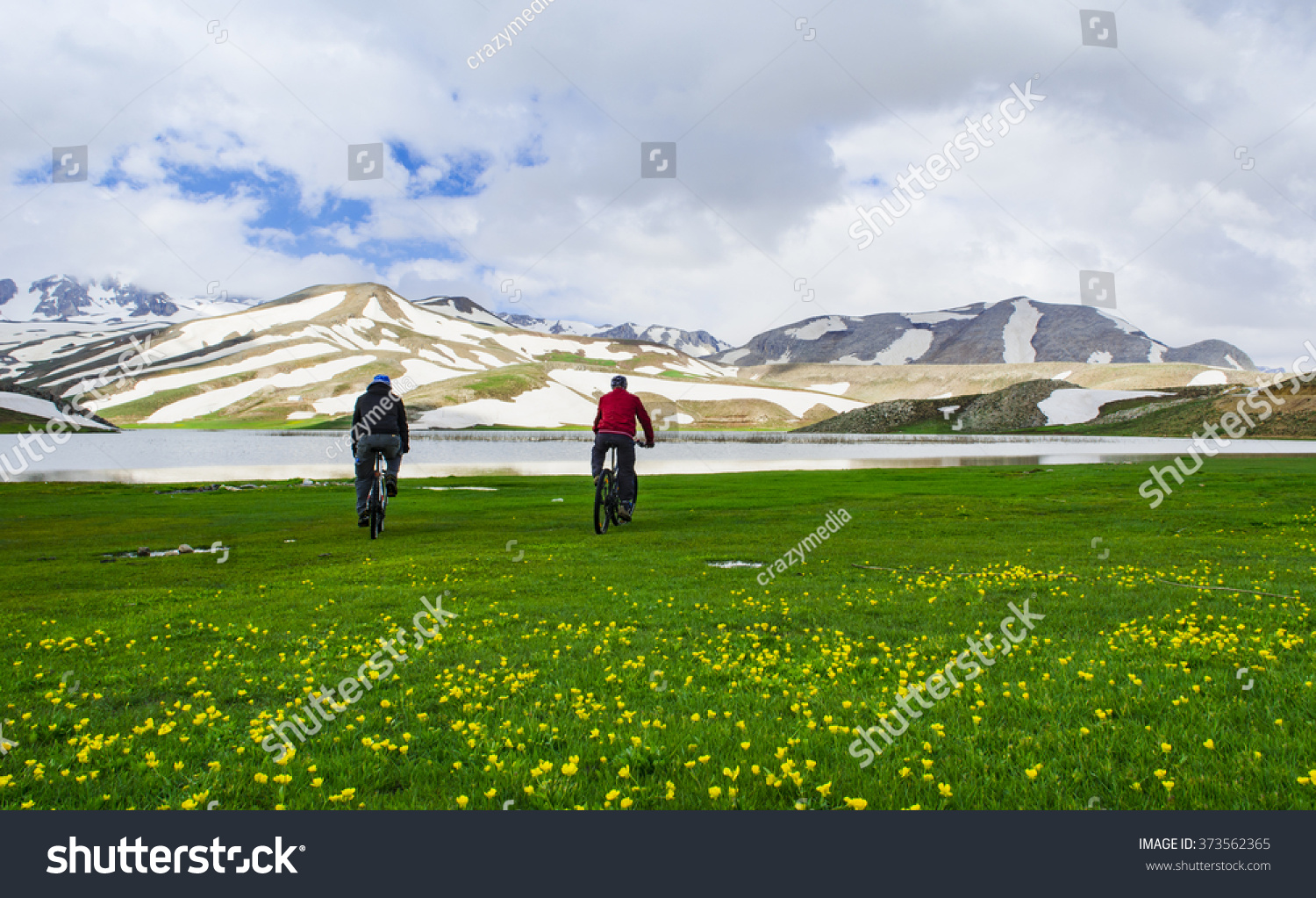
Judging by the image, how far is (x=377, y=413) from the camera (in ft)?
69.4

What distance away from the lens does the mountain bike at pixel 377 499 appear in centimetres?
2225

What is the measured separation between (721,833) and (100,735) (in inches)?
228

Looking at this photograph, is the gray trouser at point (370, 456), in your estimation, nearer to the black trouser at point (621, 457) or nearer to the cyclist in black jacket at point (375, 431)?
the cyclist in black jacket at point (375, 431)

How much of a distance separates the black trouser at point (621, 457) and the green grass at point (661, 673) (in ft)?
9.43

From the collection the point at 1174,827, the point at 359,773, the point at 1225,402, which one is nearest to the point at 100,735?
the point at 359,773

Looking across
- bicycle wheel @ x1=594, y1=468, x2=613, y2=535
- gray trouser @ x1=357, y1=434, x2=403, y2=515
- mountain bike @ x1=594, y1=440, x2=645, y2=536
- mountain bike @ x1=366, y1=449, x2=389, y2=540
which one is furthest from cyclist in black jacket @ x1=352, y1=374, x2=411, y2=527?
mountain bike @ x1=594, y1=440, x2=645, y2=536

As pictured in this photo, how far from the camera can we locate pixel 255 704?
777cm

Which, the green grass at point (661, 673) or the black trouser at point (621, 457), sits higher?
the black trouser at point (621, 457)

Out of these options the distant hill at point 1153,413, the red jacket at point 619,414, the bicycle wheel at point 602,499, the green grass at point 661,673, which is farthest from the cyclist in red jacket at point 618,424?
the distant hill at point 1153,413

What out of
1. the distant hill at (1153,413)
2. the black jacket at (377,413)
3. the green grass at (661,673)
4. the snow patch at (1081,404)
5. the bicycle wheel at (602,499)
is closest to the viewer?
the green grass at (661,673)

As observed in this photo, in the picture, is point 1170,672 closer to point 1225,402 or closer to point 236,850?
point 236,850

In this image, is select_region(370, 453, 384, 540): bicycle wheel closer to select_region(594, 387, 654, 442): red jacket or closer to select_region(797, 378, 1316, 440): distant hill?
select_region(594, 387, 654, 442): red jacket

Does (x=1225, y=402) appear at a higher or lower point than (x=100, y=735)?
higher

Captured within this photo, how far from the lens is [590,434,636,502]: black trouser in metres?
22.3
